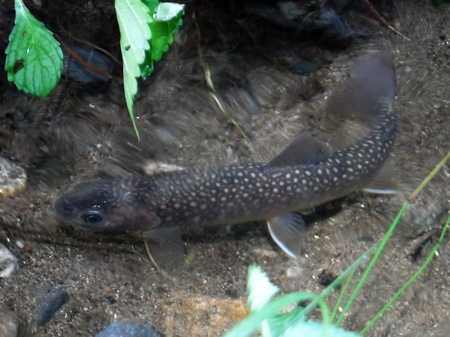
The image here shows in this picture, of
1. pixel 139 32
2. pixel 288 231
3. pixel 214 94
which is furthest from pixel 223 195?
pixel 139 32

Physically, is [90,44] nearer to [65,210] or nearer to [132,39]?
[65,210]

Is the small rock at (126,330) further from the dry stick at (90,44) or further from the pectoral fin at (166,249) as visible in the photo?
the dry stick at (90,44)

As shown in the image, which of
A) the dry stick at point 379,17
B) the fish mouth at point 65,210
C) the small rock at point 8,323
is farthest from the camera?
the dry stick at point 379,17

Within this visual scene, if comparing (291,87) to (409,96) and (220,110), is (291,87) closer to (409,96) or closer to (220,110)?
(220,110)

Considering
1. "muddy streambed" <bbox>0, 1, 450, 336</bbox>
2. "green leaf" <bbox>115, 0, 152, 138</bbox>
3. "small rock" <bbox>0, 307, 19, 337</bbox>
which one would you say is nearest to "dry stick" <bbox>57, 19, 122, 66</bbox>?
"muddy streambed" <bbox>0, 1, 450, 336</bbox>

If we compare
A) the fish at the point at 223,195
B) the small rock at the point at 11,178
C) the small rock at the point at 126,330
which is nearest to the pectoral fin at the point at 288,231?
the fish at the point at 223,195

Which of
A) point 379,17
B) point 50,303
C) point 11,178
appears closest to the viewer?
point 50,303
